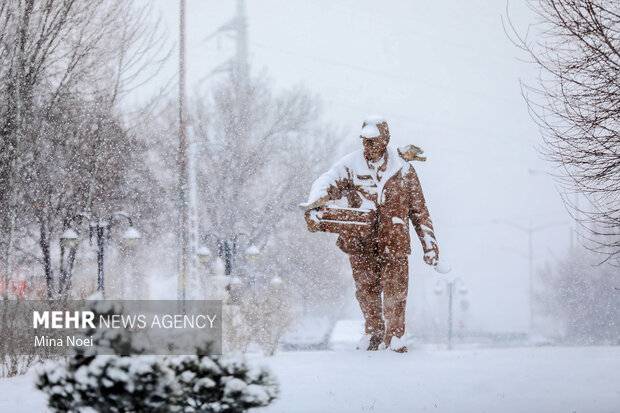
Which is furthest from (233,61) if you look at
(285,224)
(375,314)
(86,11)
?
(375,314)

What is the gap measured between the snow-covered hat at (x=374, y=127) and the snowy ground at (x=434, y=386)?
2.69 meters

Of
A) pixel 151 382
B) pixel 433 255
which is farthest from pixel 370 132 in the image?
pixel 151 382

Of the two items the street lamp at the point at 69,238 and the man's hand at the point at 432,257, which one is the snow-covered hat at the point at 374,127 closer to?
the man's hand at the point at 432,257

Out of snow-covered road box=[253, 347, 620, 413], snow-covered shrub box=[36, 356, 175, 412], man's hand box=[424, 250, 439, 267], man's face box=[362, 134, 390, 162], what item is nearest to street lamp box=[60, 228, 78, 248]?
snow-covered road box=[253, 347, 620, 413]

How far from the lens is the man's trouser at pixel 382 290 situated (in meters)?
9.98

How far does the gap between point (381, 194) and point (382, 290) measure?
48.0 inches

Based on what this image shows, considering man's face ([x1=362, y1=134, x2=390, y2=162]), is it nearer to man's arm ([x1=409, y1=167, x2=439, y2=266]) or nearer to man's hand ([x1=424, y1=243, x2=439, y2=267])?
man's arm ([x1=409, y1=167, x2=439, y2=266])

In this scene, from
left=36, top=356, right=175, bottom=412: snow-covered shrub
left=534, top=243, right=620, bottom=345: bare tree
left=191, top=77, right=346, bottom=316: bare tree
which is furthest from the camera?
left=534, top=243, right=620, bottom=345: bare tree

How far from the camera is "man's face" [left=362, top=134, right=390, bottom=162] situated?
10.0 m

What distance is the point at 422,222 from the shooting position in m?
10.4

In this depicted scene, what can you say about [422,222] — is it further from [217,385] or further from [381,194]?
[217,385]

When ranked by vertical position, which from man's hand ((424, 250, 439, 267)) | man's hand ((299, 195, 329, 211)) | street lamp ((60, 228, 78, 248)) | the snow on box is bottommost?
man's hand ((424, 250, 439, 267))

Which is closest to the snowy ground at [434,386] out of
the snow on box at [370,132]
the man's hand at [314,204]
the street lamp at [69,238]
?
the man's hand at [314,204]

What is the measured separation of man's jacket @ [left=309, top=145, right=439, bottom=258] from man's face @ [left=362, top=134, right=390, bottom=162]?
0.08 meters
